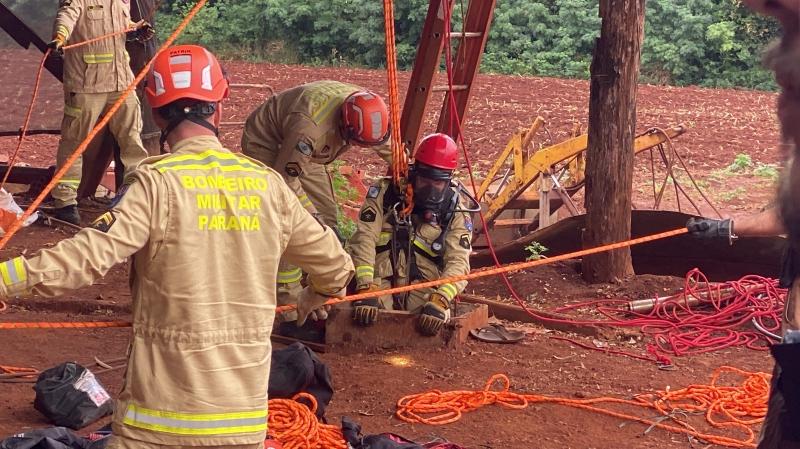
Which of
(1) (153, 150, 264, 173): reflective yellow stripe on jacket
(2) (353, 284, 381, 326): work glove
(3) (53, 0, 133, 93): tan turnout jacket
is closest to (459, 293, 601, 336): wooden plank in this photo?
(2) (353, 284, 381, 326): work glove

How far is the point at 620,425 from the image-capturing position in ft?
20.4

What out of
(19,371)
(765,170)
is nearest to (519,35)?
(765,170)

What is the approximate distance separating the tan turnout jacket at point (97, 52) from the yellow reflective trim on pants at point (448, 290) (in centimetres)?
384

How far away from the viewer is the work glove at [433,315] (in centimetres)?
731

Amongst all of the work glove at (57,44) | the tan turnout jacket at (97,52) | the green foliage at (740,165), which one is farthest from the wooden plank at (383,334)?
the green foliage at (740,165)

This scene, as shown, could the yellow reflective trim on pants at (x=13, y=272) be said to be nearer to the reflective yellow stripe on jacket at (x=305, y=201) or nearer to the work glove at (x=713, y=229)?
the work glove at (x=713, y=229)

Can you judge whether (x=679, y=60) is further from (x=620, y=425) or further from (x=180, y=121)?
(x=180, y=121)

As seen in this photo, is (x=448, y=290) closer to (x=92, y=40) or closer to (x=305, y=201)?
(x=305, y=201)

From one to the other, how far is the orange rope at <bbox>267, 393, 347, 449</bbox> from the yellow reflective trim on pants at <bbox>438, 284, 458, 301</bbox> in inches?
70.4

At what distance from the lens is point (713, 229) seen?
5.77m

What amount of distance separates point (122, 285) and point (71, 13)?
7.48ft

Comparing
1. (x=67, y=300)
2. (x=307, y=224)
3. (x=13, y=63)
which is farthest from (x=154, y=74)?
(x=13, y=63)

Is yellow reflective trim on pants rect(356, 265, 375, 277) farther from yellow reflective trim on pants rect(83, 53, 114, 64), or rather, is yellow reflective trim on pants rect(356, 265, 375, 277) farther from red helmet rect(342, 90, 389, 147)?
yellow reflective trim on pants rect(83, 53, 114, 64)

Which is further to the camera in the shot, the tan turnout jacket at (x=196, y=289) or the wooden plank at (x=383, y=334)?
the wooden plank at (x=383, y=334)
